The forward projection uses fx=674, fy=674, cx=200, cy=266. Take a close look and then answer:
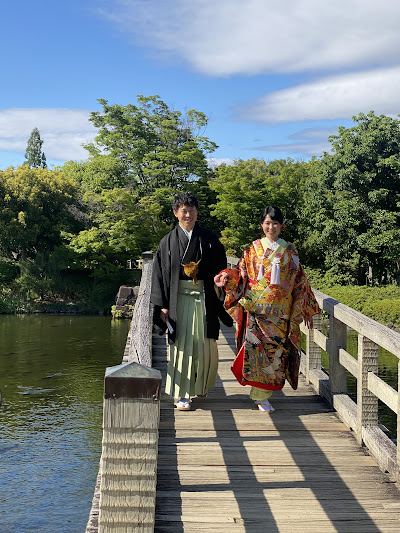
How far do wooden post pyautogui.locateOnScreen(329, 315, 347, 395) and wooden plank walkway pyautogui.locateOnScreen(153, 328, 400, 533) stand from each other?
0.74ft

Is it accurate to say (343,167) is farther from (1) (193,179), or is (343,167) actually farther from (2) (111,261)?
(2) (111,261)

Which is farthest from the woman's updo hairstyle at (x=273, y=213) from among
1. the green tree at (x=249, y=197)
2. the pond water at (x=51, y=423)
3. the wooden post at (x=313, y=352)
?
the green tree at (x=249, y=197)

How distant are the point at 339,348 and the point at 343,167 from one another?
2100 cm

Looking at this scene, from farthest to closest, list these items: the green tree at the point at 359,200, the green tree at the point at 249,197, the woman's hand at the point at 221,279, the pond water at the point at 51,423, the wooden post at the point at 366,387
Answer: the green tree at the point at 249,197 < the green tree at the point at 359,200 < the pond water at the point at 51,423 < the woman's hand at the point at 221,279 < the wooden post at the point at 366,387

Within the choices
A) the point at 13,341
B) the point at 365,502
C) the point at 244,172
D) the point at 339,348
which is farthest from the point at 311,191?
the point at 365,502

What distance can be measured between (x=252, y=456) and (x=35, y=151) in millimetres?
62109

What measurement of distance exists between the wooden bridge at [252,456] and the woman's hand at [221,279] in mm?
555

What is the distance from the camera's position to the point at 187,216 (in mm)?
4812

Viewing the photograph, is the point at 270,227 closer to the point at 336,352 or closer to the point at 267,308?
the point at 267,308

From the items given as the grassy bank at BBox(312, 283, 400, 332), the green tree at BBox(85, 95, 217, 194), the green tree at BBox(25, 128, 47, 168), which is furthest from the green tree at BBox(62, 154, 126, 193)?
the green tree at BBox(25, 128, 47, 168)

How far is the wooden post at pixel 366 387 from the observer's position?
13.8 ft

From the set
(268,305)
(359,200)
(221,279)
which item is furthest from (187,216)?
(359,200)

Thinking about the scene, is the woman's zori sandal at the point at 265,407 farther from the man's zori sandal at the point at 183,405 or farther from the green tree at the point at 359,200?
the green tree at the point at 359,200

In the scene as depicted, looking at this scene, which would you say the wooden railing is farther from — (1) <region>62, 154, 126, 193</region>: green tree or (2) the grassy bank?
(1) <region>62, 154, 126, 193</region>: green tree
